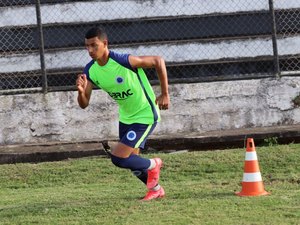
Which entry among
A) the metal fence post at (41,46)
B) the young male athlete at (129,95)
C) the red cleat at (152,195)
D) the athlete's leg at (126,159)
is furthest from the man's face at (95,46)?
the metal fence post at (41,46)

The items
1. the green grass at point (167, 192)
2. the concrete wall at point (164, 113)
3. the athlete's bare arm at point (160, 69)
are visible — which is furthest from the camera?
the concrete wall at point (164, 113)

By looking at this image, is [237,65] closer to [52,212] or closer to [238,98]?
[238,98]

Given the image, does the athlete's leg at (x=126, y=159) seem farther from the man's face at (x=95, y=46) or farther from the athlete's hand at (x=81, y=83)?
the man's face at (x=95, y=46)

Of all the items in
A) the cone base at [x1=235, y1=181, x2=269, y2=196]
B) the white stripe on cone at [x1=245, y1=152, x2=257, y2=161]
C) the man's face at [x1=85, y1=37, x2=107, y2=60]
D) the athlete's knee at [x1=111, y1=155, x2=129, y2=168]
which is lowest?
the cone base at [x1=235, y1=181, x2=269, y2=196]

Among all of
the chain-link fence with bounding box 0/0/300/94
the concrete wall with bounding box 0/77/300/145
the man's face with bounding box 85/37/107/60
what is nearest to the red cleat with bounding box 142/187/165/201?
the man's face with bounding box 85/37/107/60

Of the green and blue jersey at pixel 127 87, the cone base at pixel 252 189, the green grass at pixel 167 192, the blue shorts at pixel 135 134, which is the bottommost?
the green grass at pixel 167 192

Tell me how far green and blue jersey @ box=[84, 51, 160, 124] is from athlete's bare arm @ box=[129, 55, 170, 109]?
9 centimetres

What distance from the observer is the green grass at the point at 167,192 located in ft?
23.7

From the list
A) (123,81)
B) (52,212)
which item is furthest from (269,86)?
(52,212)

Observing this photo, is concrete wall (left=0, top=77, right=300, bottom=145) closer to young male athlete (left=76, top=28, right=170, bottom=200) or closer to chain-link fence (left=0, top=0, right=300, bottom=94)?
chain-link fence (left=0, top=0, right=300, bottom=94)

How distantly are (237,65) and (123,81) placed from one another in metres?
4.00

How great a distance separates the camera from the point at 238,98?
11.3 metres

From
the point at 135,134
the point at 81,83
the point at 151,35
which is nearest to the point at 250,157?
the point at 135,134

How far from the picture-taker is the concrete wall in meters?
11.3
